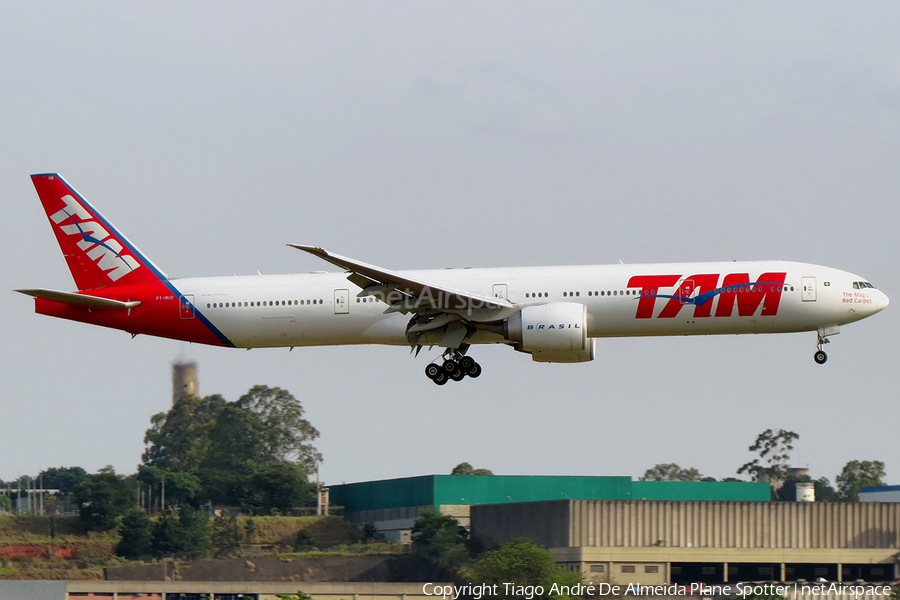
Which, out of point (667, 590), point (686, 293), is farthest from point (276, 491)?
point (686, 293)

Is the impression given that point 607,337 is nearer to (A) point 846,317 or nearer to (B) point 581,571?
(A) point 846,317

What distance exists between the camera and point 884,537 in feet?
221

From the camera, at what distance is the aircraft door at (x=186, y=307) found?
45.0 meters

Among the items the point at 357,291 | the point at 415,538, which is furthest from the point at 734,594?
the point at 415,538

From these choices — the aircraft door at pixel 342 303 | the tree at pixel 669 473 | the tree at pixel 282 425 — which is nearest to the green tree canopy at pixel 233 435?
the tree at pixel 282 425

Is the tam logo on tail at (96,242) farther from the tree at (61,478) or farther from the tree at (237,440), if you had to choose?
the tree at (61,478)

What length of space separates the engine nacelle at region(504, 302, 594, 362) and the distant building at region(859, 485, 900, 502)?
9999 cm

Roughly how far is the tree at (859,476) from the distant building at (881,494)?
27.7ft

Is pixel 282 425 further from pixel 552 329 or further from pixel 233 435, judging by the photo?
pixel 552 329

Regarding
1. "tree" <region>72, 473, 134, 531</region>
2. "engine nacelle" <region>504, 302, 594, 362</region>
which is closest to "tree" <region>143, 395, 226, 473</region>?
"tree" <region>72, 473, 134, 531</region>

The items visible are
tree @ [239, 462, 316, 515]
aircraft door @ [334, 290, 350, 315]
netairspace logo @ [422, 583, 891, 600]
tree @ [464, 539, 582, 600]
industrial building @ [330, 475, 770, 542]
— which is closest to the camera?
aircraft door @ [334, 290, 350, 315]

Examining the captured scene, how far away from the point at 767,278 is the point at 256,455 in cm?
11180

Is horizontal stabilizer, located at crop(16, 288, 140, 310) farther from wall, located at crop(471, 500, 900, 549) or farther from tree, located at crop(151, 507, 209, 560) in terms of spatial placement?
tree, located at crop(151, 507, 209, 560)

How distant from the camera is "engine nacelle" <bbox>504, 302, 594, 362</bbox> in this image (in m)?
41.4
